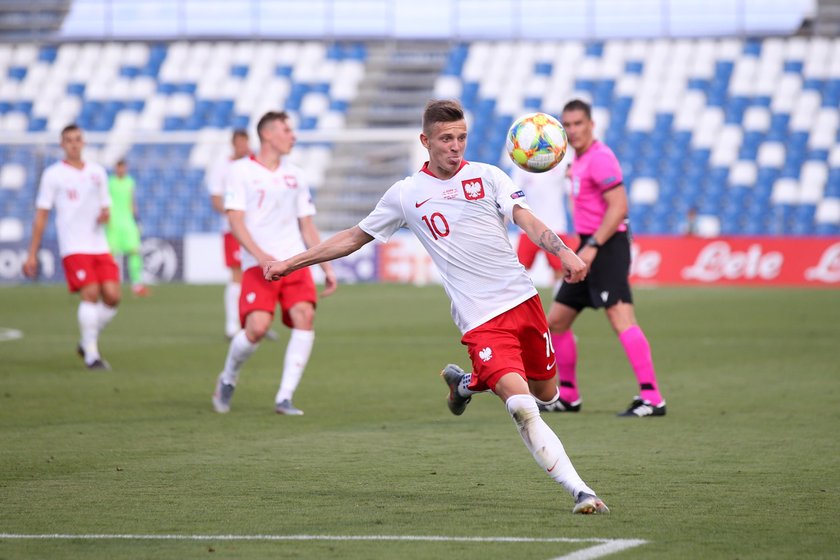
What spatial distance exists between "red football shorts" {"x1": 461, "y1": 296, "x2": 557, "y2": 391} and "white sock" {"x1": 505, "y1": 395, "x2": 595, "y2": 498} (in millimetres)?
209

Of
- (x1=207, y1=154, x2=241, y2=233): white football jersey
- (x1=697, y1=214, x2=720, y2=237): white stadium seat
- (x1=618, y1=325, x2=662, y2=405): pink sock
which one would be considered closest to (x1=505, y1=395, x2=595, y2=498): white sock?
(x1=618, y1=325, x2=662, y2=405): pink sock

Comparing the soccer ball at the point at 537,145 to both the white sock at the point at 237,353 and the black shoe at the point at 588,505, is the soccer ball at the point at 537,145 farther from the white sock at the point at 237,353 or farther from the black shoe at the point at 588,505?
the white sock at the point at 237,353

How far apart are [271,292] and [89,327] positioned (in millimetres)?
3989

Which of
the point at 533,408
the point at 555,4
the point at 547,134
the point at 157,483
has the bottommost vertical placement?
the point at 157,483

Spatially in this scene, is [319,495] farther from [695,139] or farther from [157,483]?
[695,139]

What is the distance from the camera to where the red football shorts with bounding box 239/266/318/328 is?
9688 mm

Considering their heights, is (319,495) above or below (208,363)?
above

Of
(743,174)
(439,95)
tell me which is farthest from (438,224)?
(439,95)

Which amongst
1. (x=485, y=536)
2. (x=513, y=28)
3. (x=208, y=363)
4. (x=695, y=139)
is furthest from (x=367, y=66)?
(x=485, y=536)

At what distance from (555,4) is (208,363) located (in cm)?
2471

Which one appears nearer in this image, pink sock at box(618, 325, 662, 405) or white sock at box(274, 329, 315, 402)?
pink sock at box(618, 325, 662, 405)

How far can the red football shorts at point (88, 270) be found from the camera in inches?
509

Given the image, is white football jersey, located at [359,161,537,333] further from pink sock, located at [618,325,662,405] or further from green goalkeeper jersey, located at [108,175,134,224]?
green goalkeeper jersey, located at [108,175,134,224]

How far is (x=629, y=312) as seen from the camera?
9.66 metres
